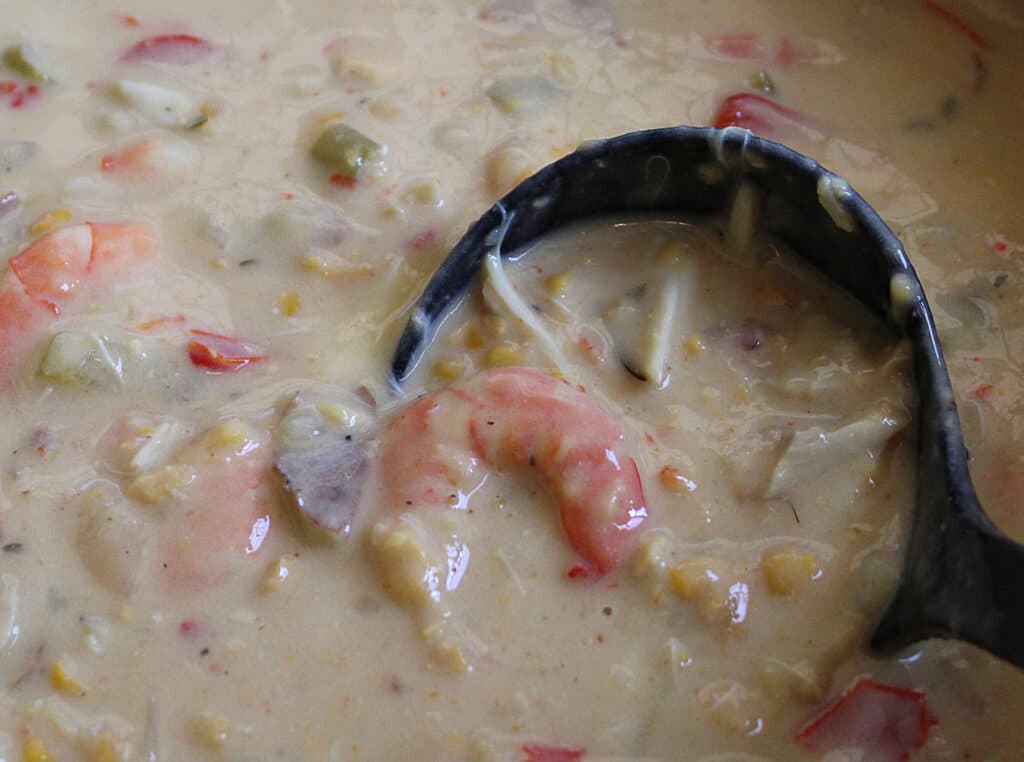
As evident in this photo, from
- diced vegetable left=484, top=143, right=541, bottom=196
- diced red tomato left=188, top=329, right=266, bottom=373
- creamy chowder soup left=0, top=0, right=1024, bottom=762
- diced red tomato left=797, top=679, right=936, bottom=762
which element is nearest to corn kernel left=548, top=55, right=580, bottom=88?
creamy chowder soup left=0, top=0, right=1024, bottom=762

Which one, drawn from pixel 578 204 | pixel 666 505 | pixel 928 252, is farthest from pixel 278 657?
pixel 928 252

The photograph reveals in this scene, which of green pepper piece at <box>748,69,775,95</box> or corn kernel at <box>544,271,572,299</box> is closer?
corn kernel at <box>544,271,572,299</box>

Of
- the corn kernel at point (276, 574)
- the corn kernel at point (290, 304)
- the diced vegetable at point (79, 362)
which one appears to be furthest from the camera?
the corn kernel at point (290, 304)

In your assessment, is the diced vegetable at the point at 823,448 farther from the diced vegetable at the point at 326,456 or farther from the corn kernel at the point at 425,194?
the corn kernel at the point at 425,194

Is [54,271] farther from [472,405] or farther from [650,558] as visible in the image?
[650,558]

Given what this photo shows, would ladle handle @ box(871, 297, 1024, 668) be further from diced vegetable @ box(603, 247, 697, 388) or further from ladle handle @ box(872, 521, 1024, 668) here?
diced vegetable @ box(603, 247, 697, 388)

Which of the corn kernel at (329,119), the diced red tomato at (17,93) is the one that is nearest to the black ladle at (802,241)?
the corn kernel at (329,119)

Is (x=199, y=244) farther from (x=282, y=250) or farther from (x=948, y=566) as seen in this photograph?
(x=948, y=566)
